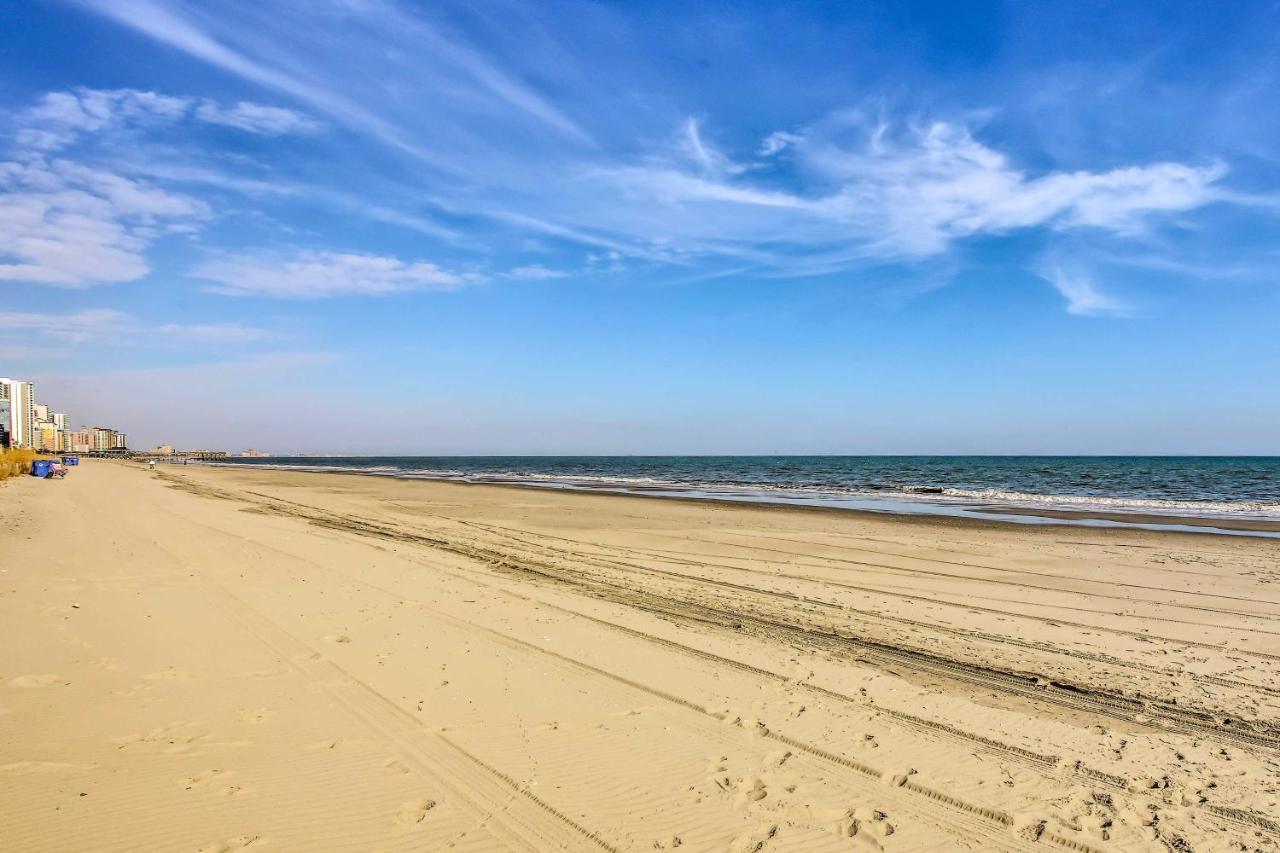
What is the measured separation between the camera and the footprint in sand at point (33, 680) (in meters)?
5.49

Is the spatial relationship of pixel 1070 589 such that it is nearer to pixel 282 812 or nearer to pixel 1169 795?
pixel 1169 795

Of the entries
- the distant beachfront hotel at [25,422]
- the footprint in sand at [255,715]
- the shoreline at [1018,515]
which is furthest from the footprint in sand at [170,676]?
the distant beachfront hotel at [25,422]

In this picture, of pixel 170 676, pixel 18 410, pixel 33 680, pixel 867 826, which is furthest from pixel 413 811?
pixel 18 410

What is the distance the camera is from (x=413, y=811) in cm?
380

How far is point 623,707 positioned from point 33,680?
4760mm

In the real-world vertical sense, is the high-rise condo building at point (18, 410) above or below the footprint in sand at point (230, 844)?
above

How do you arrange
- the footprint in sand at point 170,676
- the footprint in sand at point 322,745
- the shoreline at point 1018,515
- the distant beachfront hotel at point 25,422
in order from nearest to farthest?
the footprint in sand at point 322,745
the footprint in sand at point 170,676
the shoreline at point 1018,515
the distant beachfront hotel at point 25,422

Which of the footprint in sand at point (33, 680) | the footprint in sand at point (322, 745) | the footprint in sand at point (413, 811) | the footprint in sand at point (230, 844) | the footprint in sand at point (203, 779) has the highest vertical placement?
the footprint in sand at point (33, 680)

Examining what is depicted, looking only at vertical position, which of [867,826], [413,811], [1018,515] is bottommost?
[1018,515]

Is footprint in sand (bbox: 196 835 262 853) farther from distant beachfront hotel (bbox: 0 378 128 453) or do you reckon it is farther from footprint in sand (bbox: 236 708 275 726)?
distant beachfront hotel (bbox: 0 378 128 453)

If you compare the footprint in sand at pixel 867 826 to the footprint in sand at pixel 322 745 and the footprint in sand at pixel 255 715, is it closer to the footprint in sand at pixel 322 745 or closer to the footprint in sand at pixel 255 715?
the footprint in sand at pixel 322 745

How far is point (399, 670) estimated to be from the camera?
20.1 feet

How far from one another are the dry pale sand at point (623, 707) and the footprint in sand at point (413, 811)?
4cm

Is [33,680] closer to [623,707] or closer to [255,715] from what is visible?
[255,715]
